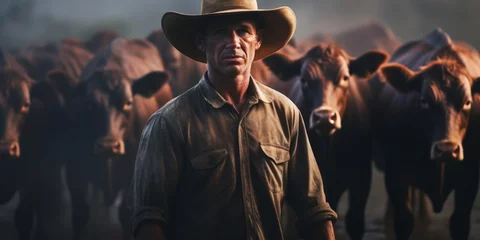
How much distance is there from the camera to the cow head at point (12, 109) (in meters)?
7.85

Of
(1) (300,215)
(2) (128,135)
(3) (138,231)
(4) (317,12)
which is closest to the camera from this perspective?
(3) (138,231)

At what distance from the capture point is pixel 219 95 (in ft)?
9.89

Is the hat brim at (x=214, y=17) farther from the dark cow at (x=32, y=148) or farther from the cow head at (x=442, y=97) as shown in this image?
the dark cow at (x=32, y=148)

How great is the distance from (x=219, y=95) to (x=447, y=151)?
3.54m

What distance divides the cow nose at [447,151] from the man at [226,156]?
3267 millimetres

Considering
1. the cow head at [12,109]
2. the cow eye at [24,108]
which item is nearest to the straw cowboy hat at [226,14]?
the cow head at [12,109]

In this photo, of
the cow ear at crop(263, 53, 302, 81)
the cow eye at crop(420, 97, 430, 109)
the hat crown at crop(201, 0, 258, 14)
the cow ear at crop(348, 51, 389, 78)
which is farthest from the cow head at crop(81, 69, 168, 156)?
the hat crown at crop(201, 0, 258, 14)

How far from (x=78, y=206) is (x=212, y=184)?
598 centimetres

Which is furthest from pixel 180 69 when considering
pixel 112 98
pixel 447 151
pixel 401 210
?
pixel 447 151

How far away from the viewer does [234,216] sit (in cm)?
291

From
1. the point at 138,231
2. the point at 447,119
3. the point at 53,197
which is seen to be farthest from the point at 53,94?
the point at 138,231

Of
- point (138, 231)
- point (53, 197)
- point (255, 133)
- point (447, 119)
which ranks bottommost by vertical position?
point (53, 197)

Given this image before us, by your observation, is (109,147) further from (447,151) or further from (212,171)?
(212,171)

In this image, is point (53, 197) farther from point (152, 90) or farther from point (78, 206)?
point (152, 90)
